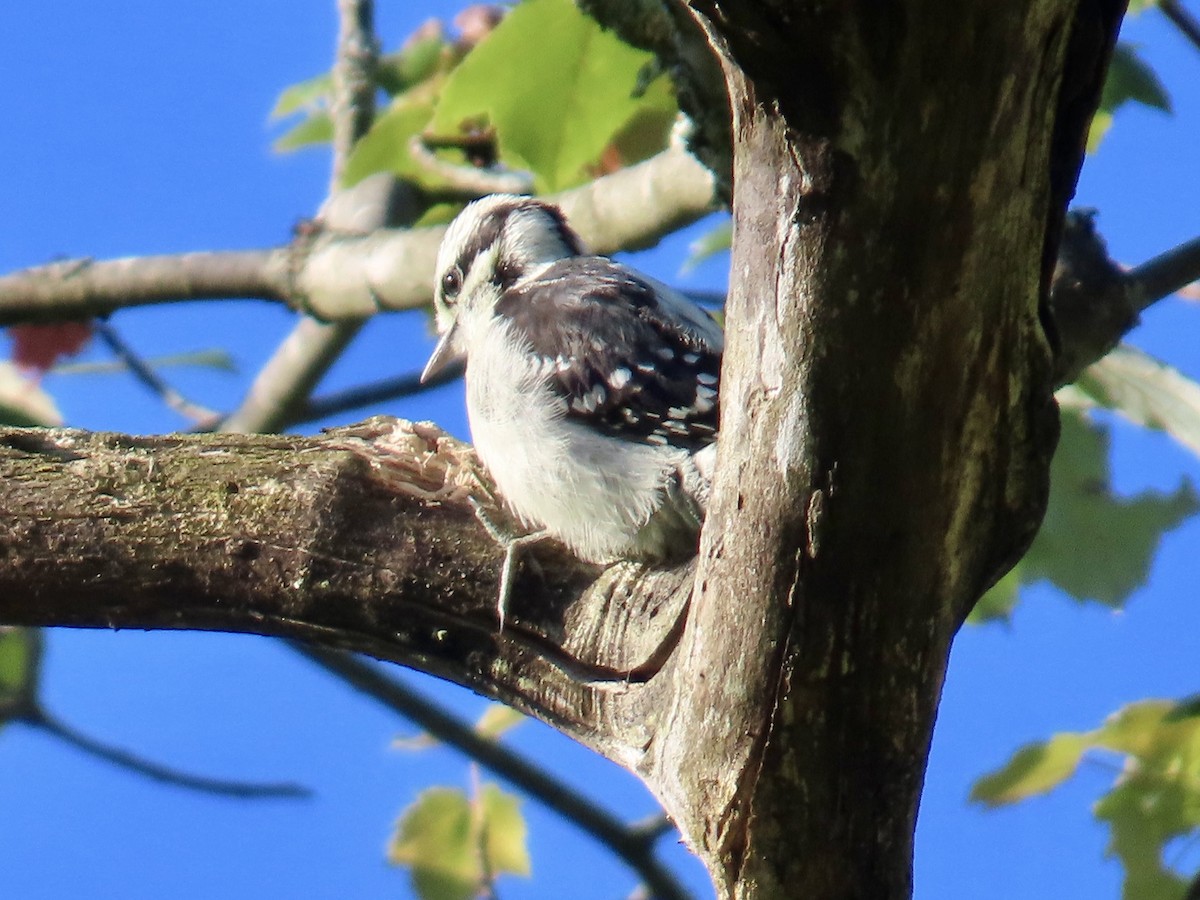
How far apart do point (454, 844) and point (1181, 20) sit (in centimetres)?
273

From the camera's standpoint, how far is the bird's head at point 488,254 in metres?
3.53

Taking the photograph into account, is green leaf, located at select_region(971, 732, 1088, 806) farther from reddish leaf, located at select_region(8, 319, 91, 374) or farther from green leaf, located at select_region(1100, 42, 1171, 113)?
reddish leaf, located at select_region(8, 319, 91, 374)

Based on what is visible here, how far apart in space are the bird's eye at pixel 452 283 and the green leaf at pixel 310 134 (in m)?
0.95

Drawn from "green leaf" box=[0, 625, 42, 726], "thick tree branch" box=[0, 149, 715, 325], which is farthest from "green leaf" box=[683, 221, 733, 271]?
"green leaf" box=[0, 625, 42, 726]

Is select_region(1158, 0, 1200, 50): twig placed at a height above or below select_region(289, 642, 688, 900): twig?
above

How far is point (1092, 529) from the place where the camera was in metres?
3.15

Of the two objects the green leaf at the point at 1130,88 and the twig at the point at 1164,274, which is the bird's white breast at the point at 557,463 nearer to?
the twig at the point at 1164,274

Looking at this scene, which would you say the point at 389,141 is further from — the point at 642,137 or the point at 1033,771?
the point at 1033,771

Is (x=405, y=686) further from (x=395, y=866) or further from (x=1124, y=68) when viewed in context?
(x=1124, y=68)

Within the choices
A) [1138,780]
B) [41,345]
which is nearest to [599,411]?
[1138,780]

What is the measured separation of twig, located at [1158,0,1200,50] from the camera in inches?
120

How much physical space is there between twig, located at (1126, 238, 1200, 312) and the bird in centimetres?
76

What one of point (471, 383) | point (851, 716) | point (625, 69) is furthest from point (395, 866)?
point (851, 716)

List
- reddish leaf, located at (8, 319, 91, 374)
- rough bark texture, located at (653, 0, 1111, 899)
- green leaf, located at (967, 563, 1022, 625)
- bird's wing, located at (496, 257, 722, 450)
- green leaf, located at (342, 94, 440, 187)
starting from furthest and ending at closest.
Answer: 1. reddish leaf, located at (8, 319, 91, 374)
2. green leaf, located at (342, 94, 440, 187)
3. green leaf, located at (967, 563, 1022, 625)
4. bird's wing, located at (496, 257, 722, 450)
5. rough bark texture, located at (653, 0, 1111, 899)
